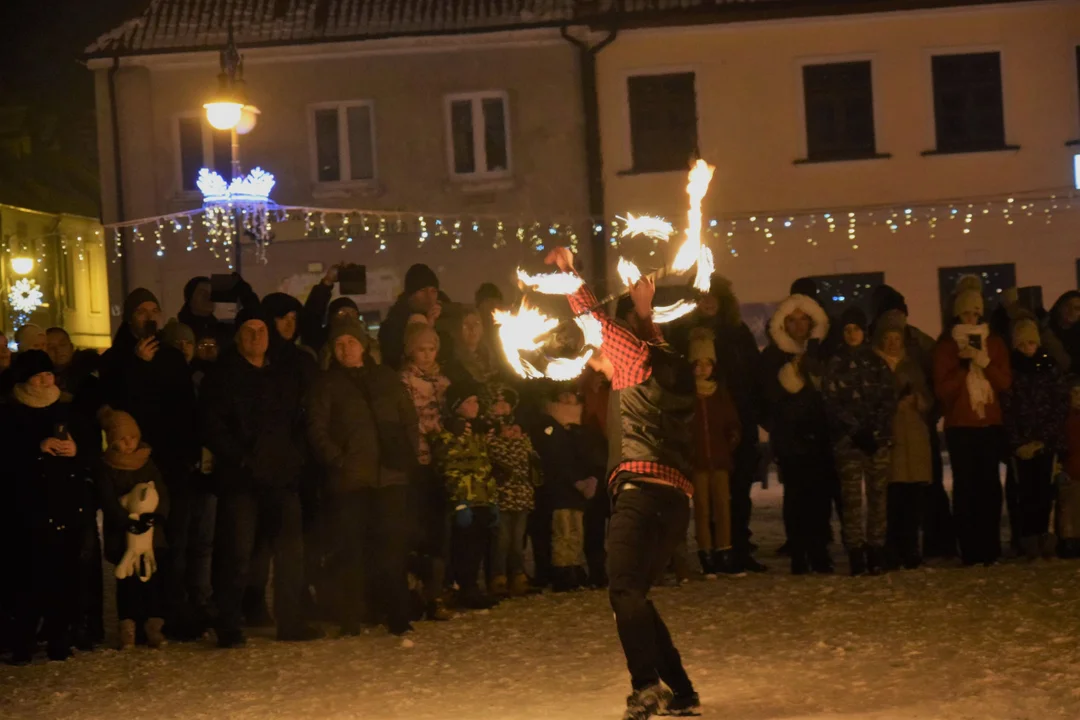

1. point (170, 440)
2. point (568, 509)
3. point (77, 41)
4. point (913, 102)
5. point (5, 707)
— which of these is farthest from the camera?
point (77, 41)

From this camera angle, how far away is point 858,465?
A: 12.8 metres

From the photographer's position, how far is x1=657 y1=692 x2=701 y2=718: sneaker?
7.95 m

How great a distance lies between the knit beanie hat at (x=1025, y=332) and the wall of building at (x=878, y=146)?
1492cm

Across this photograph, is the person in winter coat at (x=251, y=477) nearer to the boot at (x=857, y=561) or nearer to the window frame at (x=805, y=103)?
the boot at (x=857, y=561)

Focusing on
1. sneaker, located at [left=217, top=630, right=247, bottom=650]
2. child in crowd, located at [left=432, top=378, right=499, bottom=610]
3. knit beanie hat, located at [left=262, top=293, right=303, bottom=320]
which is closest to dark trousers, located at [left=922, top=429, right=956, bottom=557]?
child in crowd, located at [left=432, top=378, right=499, bottom=610]

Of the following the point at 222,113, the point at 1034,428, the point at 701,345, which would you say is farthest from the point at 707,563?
the point at 222,113

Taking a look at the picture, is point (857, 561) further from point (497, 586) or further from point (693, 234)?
point (693, 234)

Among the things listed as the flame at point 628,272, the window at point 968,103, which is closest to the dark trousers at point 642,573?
the flame at point 628,272

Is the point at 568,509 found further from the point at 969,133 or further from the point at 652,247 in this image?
the point at 969,133

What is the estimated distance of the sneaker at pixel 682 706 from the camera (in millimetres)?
7953

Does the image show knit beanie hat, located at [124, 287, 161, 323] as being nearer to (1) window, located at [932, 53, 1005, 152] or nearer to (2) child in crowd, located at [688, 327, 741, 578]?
(2) child in crowd, located at [688, 327, 741, 578]

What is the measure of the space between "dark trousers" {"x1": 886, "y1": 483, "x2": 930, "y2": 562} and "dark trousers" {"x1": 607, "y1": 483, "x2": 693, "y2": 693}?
5198 mm

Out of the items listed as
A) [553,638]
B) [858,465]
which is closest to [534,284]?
[553,638]

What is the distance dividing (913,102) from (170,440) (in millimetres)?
19589
